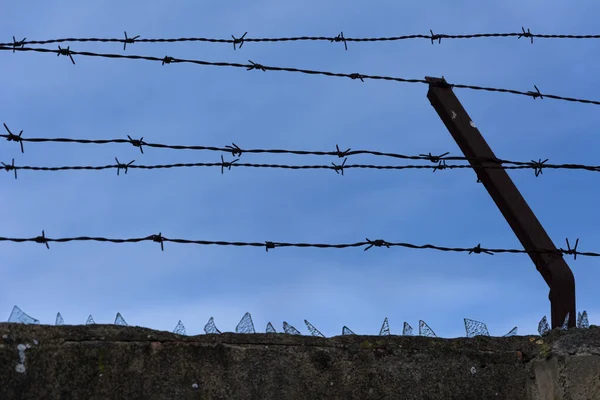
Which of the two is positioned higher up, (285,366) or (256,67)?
(256,67)

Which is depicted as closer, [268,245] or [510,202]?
[268,245]

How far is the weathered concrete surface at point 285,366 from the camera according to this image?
3254 millimetres

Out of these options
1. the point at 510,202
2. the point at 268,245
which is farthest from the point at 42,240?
the point at 510,202

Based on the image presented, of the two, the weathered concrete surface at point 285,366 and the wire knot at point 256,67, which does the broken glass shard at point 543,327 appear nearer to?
the weathered concrete surface at point 285,366

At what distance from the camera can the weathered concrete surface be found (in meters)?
3.25

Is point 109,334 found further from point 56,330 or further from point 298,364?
point 298,364

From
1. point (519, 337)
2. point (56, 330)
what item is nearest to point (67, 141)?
point (56, 330)

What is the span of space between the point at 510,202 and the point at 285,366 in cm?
128

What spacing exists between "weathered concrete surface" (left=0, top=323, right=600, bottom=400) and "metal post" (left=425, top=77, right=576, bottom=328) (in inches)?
7.0

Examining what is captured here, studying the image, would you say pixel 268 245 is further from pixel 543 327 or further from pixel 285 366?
pixel 543 327

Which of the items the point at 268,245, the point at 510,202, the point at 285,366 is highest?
the point at 510,202

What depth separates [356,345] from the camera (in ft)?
11.9

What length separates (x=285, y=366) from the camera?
3.49 m

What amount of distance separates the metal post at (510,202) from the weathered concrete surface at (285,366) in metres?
0.18
